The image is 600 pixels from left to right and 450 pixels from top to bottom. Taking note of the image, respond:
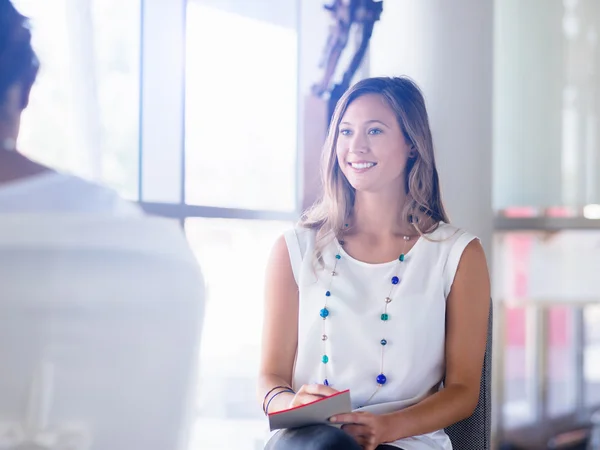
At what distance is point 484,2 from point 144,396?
5.25ft

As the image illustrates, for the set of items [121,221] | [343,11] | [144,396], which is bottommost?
[144,396]

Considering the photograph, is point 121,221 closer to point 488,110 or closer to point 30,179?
point 30,179

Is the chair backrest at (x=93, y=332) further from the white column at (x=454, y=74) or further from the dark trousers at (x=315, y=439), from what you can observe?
the white column at (x=454, y=74)

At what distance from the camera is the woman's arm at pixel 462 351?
53.2 inches

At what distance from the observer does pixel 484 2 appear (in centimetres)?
215

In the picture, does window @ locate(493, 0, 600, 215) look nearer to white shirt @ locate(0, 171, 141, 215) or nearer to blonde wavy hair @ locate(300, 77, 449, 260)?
blonde wavy hair @ locate(300, 77, 449, 260)

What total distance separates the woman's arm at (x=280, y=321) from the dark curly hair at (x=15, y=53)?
0.61 meters

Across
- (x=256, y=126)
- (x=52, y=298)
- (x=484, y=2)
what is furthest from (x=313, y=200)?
(x=484, y=2)

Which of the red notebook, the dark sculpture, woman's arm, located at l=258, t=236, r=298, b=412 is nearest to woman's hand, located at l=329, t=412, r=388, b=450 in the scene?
the red notebook

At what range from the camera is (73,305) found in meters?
1.18

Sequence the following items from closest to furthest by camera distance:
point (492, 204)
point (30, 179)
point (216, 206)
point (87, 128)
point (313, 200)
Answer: point (30, 179), point (87, 128), point (216, 206), point (313, 200), point (492, 204)

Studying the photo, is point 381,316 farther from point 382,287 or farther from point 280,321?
point 280,321

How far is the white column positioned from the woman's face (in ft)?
1.41

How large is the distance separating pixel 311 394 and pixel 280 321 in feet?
0.74
